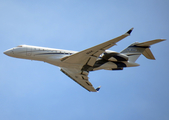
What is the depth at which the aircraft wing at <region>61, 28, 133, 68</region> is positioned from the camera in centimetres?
1638

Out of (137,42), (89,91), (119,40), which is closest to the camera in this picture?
(119,40)

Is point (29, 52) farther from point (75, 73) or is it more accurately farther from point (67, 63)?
point (75, 73)

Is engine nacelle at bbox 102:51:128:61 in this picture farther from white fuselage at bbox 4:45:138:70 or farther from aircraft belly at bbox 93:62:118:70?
white fuselage at bbox 4:45:138:70

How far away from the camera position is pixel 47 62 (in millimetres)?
19406

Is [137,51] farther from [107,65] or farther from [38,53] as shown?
[38,53]

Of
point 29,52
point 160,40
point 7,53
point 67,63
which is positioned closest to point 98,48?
point 67,63

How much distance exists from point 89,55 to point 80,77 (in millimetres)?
4711

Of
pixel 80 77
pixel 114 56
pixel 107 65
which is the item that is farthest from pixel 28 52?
pixel 114 56

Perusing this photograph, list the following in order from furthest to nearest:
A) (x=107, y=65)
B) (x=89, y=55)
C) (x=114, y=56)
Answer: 1. (x=107, y=65)
2. (x=114, y=56)
3. (x=89, y=55)

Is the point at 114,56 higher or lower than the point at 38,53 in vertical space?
lower

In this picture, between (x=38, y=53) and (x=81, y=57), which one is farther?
(x=38, y=53)

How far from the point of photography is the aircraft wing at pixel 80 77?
21141 mm

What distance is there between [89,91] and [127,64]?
5.97 metres

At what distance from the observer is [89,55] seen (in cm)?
1812
